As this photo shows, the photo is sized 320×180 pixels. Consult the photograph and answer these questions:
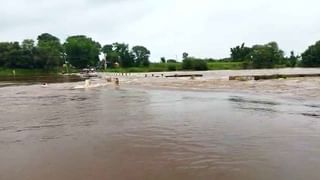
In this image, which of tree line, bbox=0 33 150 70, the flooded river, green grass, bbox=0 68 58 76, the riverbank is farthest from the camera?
tree line, bbox=0 33 150 70

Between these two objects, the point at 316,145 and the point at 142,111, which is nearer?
the point at 316,145

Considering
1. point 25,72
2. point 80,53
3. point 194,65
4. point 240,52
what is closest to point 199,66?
point 194,65

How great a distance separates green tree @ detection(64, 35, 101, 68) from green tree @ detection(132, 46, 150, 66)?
1721 centimetres

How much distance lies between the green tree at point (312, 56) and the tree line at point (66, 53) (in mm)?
61404

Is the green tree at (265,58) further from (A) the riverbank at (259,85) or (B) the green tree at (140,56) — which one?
(A) the riverbank at (259,85)

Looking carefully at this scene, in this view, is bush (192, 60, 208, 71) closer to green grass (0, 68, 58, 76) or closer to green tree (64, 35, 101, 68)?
green tree (64, 35, 101, 68)

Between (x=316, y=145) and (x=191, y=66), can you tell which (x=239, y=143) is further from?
(x=191, y=66)

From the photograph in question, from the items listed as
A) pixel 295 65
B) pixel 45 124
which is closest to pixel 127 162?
pixel 45 124

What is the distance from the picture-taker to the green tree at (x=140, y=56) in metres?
172

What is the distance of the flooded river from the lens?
890 cm

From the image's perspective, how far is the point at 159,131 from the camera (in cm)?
1421

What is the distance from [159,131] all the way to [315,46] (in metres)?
142

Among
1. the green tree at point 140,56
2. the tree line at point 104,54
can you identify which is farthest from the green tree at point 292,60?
the green tree at point 140,56

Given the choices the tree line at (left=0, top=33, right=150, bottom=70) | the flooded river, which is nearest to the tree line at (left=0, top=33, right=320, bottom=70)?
the tree line at (left=0, top=33, right=150, bottom=70)
